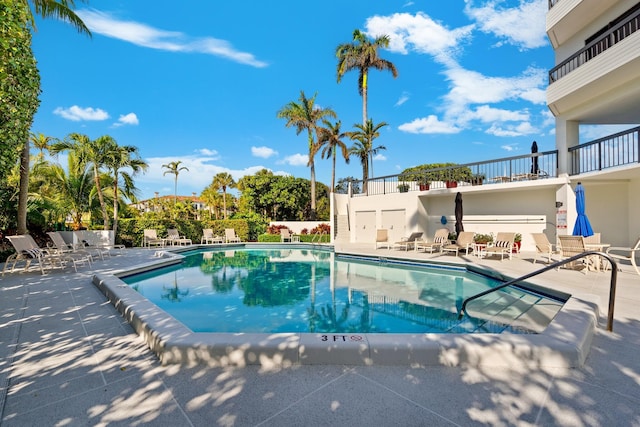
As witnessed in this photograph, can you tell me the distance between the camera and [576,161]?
12.0 metres

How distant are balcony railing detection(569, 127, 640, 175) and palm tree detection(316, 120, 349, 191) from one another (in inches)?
605

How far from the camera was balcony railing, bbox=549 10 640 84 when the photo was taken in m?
9.27

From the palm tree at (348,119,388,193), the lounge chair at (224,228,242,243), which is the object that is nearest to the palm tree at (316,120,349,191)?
the palm tree at (348,119,388,193)

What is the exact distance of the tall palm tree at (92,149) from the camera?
1561 cm

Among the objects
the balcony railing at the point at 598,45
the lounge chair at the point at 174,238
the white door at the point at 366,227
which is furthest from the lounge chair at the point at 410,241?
the lounge chair at the point at 174,238

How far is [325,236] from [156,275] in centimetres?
1312

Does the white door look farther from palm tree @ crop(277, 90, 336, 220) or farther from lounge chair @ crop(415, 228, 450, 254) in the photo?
palm tree @ crop(277, 90, 336, 220)

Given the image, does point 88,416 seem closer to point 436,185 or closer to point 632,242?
point 632,242

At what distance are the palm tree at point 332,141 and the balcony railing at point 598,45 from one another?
14533mm

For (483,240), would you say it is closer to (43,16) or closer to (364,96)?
(364,96)

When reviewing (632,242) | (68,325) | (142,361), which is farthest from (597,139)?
(68,325)

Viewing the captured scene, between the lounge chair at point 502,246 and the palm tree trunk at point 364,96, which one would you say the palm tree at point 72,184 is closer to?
the lounge chair at point 502,246

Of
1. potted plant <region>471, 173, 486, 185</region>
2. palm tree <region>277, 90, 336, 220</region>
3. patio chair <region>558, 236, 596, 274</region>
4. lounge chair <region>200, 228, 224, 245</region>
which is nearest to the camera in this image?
patio chair <region>558, 236, 596, 274</region>

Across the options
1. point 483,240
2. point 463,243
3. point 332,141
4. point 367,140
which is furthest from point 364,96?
point 463,243
